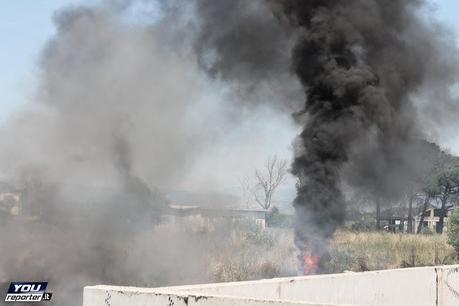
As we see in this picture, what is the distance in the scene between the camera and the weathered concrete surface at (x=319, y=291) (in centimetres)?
511

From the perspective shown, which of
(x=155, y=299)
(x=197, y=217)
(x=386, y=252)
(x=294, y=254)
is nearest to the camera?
(x=155, y=299)

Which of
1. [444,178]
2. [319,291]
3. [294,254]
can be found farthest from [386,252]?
[444,178]

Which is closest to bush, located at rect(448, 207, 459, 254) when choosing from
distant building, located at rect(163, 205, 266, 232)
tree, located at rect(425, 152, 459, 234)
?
distant building, located at rect(163, 205, 266, 232)

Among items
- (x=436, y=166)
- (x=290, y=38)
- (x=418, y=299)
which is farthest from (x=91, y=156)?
(x=436, y=166)

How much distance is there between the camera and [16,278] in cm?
1409

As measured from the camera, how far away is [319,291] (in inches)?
281

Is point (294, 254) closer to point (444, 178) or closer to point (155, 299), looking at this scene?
point (155, 299)

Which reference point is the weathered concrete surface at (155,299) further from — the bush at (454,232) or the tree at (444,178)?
the tree at (444,178)

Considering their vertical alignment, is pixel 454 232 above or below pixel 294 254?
above

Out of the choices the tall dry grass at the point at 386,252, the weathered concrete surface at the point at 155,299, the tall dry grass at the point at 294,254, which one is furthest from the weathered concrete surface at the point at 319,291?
the tall dry grass at the point at 386,252

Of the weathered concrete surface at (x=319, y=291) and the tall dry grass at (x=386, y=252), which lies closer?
the weathered concrete surface at (x=319, y=291)

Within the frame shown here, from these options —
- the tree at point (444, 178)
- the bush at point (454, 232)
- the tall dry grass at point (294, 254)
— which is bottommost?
the tall dry grass at point (294, 254)

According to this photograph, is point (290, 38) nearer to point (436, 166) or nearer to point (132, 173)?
point (132, 173)

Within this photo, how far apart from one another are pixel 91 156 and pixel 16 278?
13.7 ft
